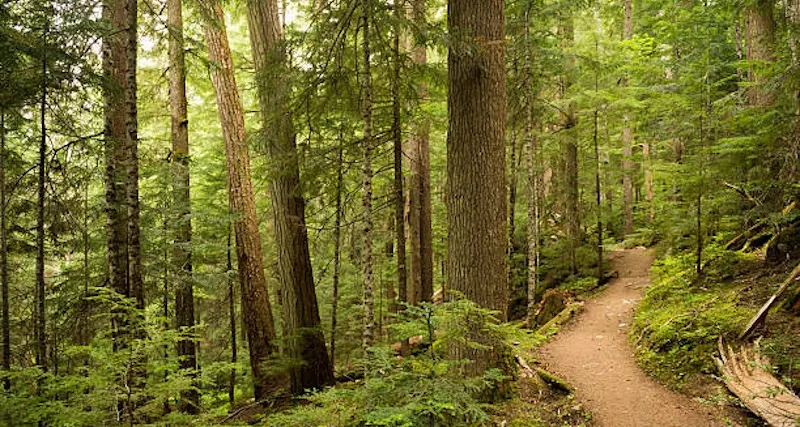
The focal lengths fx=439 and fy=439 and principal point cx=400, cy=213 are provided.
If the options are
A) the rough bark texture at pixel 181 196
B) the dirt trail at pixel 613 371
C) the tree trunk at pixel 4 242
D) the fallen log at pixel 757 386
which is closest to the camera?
the fallen log at pixel 757 386

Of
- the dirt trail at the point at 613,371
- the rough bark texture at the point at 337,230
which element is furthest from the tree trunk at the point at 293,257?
the dirt trail at the point at 613,371

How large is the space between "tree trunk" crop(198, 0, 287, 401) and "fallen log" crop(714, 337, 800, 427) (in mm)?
7262

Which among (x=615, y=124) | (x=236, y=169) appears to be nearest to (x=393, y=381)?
(x=236, y=169)

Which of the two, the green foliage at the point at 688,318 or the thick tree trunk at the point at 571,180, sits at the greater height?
the thick tree trunk at the point at 571,180

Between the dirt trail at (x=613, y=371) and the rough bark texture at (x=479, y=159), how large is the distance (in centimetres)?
220

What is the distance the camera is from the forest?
438 cm

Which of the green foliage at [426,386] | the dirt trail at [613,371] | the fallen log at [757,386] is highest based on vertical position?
the green foliage at [426,386]

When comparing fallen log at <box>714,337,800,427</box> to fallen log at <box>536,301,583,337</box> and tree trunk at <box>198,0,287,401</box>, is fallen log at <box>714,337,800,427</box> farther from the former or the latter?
tree trunk at <box>198,0,287,401</box>

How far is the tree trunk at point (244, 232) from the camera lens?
8.59m

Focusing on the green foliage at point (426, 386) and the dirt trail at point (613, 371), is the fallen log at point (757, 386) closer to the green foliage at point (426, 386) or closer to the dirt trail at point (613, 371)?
the dirt trail at point (613, 371)

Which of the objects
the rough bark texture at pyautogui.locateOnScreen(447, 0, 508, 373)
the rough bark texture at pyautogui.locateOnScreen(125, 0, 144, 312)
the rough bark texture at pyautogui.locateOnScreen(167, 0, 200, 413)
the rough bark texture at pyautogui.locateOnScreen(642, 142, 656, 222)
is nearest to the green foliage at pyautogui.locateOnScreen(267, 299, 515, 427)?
the rough bark texture at pyautogui.locateOnScreen(447, 0, 508, 373)

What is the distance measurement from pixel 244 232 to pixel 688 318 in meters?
8.26

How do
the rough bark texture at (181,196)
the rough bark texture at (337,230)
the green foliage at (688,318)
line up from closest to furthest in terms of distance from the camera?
the green foliage at (688,318) < the rough bark texture at (337,230) < the rough bark texture at (181,196)

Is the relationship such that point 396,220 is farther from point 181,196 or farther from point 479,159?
point 181,196
